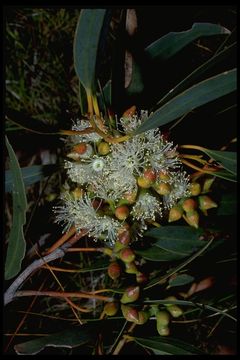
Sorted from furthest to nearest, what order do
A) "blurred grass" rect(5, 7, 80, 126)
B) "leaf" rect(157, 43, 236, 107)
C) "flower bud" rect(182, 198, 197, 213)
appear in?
1. "blurred grass" rect(5, 7, 80, 126)
2. "flower bud" rect(182, 198, 197, 213)
3. "leaf" rect(157, 43, 236, 107)

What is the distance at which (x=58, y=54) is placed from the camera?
1902mm

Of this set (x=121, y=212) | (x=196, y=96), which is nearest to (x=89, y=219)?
(x=121, y=212)

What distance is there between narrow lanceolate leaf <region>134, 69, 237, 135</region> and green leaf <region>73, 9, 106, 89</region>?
0.19 metres

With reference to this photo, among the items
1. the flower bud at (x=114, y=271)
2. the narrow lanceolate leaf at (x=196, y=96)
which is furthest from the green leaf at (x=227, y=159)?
the flower bud at (x=114, y=271)

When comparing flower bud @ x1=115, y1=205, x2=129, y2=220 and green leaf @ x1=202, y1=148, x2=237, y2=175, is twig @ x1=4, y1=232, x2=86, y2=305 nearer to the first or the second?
flower bud @ x1=115, y1=205, x2=129, y2=220

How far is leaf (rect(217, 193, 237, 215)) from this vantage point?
149 cm

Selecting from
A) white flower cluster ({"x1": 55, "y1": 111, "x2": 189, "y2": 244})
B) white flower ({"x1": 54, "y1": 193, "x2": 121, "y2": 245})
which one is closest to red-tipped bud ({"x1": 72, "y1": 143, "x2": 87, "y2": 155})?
white flower cluster ({"x1": 55, "y1": 111, "x2": 189, "y2": 244})

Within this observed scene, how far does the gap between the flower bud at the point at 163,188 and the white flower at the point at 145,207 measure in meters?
0.03

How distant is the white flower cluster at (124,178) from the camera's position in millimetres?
1180

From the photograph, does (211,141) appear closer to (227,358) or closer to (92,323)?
(92,323)

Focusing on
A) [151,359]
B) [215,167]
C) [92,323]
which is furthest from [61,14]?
[151,359]

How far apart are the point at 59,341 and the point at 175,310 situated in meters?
0.34

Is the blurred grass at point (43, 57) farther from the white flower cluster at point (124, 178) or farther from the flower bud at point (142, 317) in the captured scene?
the flower bud at point (142, 317)

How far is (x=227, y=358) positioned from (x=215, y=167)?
2.66 ft
